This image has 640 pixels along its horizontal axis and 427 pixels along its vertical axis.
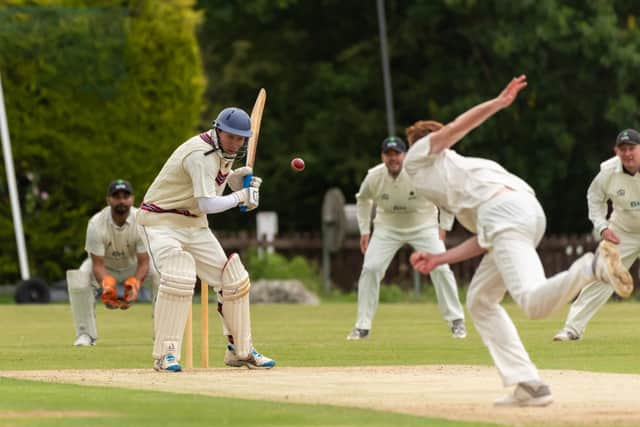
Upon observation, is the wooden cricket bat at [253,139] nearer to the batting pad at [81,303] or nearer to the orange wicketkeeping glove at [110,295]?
the orange wicketkeeping glove at [110,295]

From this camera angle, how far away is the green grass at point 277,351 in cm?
888

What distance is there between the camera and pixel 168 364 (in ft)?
40.0

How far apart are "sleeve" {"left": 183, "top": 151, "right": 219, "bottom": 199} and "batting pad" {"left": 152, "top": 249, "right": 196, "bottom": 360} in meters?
0.54

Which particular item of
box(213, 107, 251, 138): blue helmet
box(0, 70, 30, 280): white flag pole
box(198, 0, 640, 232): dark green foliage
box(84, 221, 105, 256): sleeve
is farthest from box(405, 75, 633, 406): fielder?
box(198, 0, 640, 232): dark green foliage

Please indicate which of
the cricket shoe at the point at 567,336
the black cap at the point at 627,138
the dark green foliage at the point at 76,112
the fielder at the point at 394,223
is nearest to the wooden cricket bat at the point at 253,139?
the black cap at the point at 627,138

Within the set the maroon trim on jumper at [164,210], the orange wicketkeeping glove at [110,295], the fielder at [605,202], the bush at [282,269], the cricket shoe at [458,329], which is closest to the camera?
the maroon trim on jumper at [164,210]

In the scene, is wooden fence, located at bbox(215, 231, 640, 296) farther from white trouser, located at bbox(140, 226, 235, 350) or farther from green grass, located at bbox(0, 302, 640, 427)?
white trouser, located at bbox(140, 226, 235, 350)

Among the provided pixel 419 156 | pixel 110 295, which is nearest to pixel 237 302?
pixel 110 295

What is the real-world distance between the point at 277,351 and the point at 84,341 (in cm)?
218

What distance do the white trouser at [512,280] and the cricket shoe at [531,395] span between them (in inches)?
2.0

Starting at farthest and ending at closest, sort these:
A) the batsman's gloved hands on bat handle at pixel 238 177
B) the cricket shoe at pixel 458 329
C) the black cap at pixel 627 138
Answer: the cricket shoe at pixel 458 329
the black cap at pixel 627 138
the batsman's gloved hands on bat handle at pixel 238 177

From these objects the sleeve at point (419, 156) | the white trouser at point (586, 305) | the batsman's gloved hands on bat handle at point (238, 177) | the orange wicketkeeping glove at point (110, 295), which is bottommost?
the white trouser at point (586, 305)

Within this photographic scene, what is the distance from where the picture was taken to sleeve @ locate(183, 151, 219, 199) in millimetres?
12234

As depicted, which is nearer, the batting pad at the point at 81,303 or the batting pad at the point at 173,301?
the batting pad at the point at 173,301
